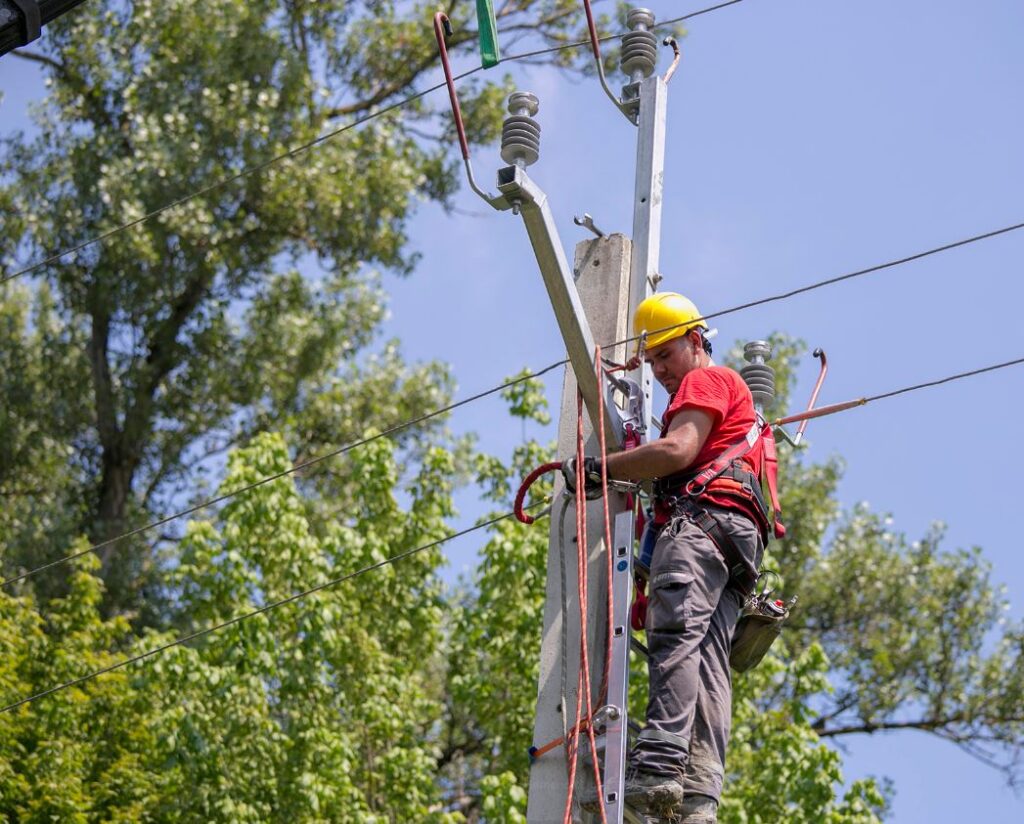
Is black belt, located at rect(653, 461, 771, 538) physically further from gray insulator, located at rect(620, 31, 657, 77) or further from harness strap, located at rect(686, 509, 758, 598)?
gray insulator, located at rect(620, 31, 657, 77)

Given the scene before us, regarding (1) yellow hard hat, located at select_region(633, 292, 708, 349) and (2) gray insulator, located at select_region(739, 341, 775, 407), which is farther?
(2) gray insulator, located at select_region(739, 341, 775, 407)

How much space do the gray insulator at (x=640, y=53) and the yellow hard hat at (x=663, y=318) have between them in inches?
43.5

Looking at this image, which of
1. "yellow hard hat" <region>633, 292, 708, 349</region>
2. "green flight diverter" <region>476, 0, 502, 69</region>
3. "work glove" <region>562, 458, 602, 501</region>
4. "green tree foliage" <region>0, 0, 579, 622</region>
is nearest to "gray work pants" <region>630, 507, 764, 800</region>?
"work glove" <region>562, 458, 602, 501</region>

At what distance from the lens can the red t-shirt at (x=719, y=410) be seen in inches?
209

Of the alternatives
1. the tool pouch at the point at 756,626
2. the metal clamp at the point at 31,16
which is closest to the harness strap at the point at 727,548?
the tool pouch at the point at 756,626

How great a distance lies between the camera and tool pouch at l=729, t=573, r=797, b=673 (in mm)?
5484

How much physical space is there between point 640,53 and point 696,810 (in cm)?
287

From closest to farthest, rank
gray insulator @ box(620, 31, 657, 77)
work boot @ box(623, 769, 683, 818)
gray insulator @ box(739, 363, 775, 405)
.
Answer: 1. work boot @ box(623, 769, 683, 818)
2. gray insulator @ box(620, 31, 657, 77)
3. gray insulator @ box(739, 363, 775, 405)

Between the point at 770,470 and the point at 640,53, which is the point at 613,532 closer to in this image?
the point at 770,470

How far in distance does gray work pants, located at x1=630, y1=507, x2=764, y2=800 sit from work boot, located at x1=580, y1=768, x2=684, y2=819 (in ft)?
0.10

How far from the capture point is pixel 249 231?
67.1ft

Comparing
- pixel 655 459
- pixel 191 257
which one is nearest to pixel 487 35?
pixel 655 459

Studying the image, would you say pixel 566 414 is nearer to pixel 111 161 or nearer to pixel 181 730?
pixel 181 730

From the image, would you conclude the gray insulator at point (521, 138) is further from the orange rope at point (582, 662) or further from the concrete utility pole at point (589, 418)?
the orange rope at point (582, 662)
